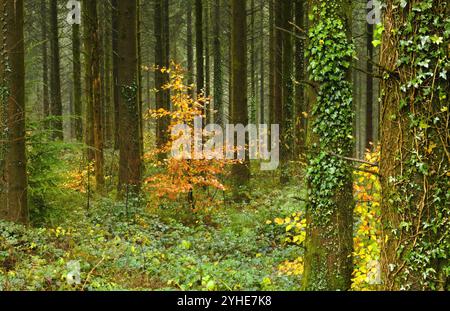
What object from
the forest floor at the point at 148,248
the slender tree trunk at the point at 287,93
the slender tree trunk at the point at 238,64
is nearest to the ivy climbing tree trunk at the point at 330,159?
the forest floor at the point at 148,248

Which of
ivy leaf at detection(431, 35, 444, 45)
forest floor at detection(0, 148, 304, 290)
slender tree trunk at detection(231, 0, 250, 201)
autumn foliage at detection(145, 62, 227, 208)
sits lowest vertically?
forest floor at detection(0, 148, 304, 290)

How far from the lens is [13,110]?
28.6 feet

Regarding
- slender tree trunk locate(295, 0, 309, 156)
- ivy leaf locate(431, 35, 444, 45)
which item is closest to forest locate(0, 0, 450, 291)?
ivy leaf locate(431, 35, 444, 45)

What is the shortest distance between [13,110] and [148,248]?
380 cm

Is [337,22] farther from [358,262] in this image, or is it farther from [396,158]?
[358,262]

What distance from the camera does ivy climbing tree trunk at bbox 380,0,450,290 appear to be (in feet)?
12.1

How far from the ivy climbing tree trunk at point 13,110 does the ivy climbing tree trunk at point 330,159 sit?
5746 mm

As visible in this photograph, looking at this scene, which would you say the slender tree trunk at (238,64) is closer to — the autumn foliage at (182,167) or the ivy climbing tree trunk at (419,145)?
the autumn foliage at (182,167)

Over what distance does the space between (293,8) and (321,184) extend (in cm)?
1299

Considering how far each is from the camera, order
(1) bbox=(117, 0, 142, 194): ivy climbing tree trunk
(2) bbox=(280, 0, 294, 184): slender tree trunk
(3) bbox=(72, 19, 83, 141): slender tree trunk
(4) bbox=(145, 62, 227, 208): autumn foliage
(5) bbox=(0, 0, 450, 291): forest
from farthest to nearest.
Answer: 1. (3) bbox=(72, 19, 83, 141): slender tree trunk
2. (2) bbox=(280, 0, 294, 184): slender tree trunk
3. (1) bbox=(117, 0, 142, 194): ivy climbing tree trunk
4. (4) bbox=(145, 62, 227, 208): autumn foliage
5. (5) bbox=(0, 0, 450, 291): forest

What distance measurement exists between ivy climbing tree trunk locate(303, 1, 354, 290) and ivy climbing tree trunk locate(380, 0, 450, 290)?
210cm

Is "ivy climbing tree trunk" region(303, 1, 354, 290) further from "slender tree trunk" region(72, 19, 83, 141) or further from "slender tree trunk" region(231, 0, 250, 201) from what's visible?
"slender tree trunk" region(72, 19, 83, 141)
